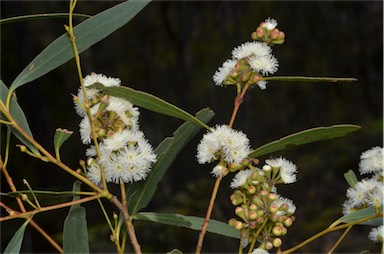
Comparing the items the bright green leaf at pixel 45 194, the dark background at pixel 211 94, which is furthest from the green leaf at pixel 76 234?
the dark background at pixel 211 94

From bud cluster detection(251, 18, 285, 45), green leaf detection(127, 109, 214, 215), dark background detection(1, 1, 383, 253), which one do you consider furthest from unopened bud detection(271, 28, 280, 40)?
dark background detection(1, 1, 383, 253)

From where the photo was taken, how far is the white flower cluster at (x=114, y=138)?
0.65 m

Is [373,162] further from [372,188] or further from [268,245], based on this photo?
[268,245]

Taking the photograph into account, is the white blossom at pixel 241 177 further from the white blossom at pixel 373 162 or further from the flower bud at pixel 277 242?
the white blossom at pixel 373 162

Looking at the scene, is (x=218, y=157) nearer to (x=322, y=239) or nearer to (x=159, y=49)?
(x=322, y=239)

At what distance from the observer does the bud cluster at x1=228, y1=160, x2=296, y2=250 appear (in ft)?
2.11

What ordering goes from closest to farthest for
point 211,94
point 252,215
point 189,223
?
point 252,215, point 189,223, point 211,94

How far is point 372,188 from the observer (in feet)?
2.42

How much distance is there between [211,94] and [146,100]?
4.90m

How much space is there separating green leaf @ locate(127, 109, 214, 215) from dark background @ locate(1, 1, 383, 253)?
2.45 metres

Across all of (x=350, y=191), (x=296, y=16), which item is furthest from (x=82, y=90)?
(x=296, y=16)

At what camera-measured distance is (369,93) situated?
4.52 metres

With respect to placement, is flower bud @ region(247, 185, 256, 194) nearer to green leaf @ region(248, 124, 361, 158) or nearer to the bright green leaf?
green leaf @ region(248, 124, 361, 158)

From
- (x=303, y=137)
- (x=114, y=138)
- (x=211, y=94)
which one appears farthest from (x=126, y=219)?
(x=211, y=94)
